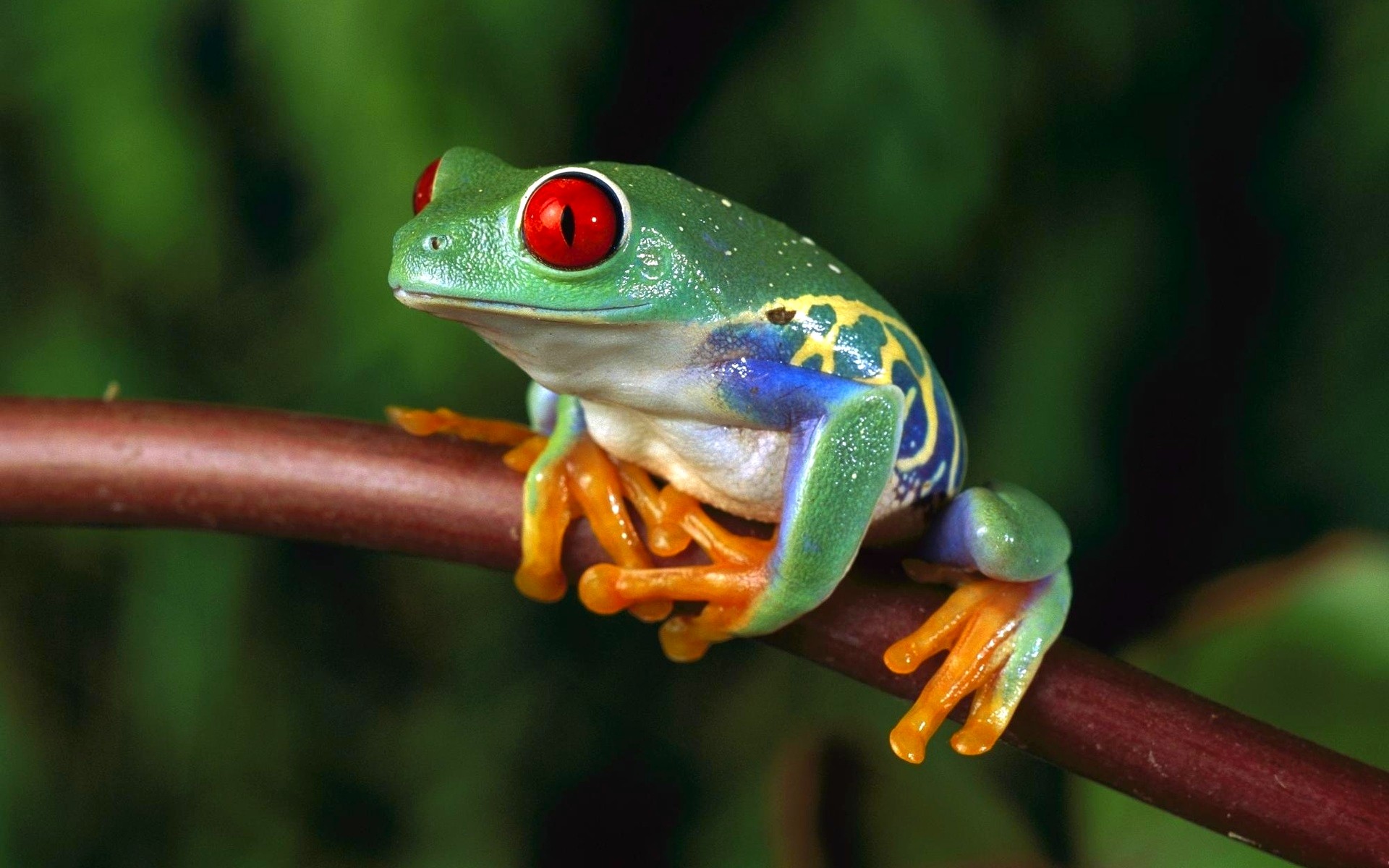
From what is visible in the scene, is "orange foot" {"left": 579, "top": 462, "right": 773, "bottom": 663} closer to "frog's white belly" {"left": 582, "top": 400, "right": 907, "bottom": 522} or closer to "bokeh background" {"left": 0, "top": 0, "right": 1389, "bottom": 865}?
"frog's white belly" {"left": 582, "top": 400, "right": 907, "bottom": 522}

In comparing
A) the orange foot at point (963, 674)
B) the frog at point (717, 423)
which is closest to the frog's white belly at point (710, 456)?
the frog at point (717, 423)

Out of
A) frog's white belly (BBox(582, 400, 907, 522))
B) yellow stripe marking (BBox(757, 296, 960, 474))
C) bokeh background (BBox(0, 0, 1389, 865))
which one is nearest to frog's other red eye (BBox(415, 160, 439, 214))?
frog's white belly (BBox(582, 400, 907, 522))

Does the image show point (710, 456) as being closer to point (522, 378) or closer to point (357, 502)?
point (357, 502)

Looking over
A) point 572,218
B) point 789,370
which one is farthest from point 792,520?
point 572,218

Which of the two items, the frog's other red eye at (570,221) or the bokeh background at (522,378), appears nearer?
the frog's other red eye at (570,221)

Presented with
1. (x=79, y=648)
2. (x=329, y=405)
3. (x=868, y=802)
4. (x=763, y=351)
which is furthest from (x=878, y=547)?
(x=79, y=648)

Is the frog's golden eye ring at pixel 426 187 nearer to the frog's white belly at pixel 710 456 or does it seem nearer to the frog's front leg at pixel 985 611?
the frog's white belly at pixel 710 456

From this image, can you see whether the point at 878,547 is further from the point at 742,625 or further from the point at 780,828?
the point at 780,828
